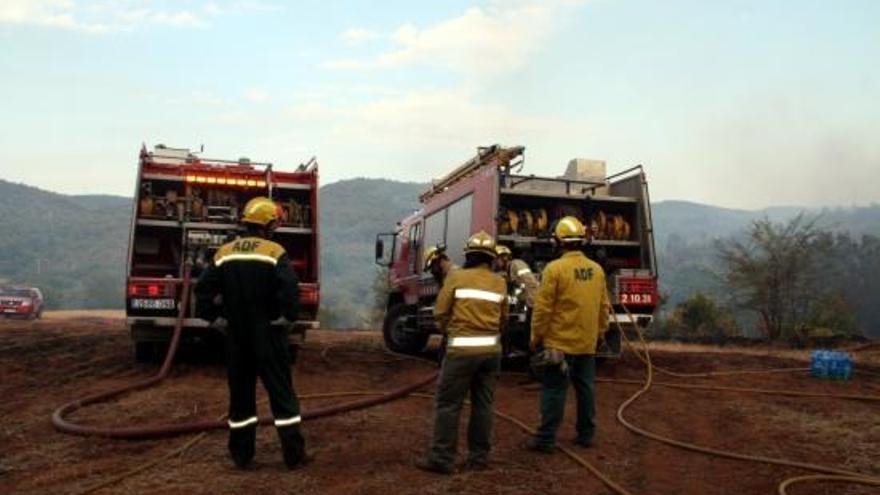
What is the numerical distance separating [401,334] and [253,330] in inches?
342

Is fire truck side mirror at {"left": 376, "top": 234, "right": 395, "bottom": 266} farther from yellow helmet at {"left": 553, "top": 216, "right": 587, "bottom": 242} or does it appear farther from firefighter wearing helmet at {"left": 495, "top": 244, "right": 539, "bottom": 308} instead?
yellow helmet at {"left": 553, "top": 216, "right": 587, "bottom": 242}

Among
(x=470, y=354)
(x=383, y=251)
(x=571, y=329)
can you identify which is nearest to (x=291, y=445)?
(x=470, y=354)

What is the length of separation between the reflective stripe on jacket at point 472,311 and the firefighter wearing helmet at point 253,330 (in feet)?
3.67

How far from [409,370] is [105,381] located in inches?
156

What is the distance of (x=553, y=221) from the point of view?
11734 millimetres

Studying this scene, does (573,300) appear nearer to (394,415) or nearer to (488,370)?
(488,370)

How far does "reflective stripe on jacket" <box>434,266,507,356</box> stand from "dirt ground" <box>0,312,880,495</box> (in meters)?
0.90

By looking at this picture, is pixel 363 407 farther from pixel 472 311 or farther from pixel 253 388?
pixel 472 311

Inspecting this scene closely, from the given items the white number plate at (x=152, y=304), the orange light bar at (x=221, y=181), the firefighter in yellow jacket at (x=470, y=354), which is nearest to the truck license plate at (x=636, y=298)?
the firefighter in yellow jacket at (x=470, y=354)

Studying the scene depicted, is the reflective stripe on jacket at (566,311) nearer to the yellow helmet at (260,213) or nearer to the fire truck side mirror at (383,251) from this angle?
the yellow helmet at (260,213)

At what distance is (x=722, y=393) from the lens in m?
9.79

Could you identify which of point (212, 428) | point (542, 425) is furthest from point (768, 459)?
point (212, 428)

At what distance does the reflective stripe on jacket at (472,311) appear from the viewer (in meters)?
5.92

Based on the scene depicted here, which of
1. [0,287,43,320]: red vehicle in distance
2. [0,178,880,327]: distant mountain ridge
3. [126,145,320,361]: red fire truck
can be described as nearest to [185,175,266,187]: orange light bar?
[126,145,320,361]: red fire truck
